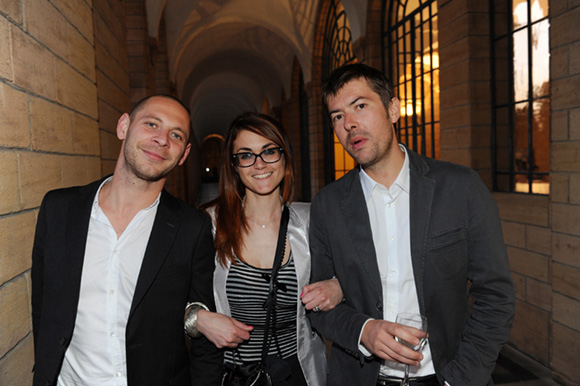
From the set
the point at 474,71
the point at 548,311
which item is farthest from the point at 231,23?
the point at 548,311

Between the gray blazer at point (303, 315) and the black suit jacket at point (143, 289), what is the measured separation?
21cm

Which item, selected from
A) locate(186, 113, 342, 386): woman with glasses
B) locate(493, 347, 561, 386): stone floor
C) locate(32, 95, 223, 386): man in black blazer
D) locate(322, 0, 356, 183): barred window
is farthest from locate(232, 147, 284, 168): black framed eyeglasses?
locate(322, 0, 356, 183): barred window

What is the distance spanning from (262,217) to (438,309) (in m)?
1.10

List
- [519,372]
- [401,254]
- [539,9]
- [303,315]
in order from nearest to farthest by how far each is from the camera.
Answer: [401,254], [303,315], [519,372], [539,9]

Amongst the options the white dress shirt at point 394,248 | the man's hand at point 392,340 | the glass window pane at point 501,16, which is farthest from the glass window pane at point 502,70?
the man's hand at point 392,340

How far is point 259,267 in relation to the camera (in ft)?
Result: 6.84

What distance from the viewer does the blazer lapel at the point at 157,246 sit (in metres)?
1.61

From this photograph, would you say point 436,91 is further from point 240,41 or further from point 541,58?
point 240,41

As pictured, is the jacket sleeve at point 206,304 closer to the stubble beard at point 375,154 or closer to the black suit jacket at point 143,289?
the black suit jacket at point 143,289

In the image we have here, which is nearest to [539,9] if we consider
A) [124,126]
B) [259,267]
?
[259,267]

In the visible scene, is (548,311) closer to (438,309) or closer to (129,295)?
(438,309)

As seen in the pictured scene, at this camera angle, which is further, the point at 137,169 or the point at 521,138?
the point at 521,138

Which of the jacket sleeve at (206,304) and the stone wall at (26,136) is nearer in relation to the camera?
the stone wall at (26,136)

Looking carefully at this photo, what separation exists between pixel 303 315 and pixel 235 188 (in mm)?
837
